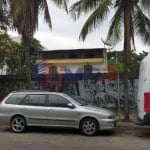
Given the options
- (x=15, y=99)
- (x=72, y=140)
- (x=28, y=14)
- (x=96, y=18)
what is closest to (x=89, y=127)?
(x=72, y=140)

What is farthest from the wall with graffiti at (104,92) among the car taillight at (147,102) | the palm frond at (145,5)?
the car taillight at (147,102)

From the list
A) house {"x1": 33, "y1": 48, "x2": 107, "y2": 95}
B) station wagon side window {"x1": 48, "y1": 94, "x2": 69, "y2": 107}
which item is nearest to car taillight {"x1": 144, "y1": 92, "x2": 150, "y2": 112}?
station wagon side window {"x1": 48, "y1": 94, "x2": 69, "y2": 107}

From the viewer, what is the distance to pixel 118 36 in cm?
2081

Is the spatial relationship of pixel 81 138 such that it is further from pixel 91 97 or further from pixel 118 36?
pixel 91 97

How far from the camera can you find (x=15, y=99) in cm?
1667

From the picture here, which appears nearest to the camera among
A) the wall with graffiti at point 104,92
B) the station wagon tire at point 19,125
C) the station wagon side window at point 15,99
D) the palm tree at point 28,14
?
the station wagon tire at point 19,125

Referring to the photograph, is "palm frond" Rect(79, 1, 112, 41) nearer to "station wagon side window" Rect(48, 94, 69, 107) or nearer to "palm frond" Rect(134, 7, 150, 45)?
"palm frond" Rect(134, 7, 150, 45)

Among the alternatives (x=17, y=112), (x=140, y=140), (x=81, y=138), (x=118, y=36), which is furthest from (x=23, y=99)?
(x=118, y=36)

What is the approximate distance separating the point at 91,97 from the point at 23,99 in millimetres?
8892

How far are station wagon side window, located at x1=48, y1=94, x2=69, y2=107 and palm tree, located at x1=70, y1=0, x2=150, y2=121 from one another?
442cm

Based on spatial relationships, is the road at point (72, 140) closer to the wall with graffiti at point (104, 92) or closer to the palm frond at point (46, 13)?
the palm frond at point (46, 13)

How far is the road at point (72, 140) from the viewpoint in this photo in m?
13.0

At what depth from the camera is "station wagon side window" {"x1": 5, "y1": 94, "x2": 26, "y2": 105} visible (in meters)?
16.6

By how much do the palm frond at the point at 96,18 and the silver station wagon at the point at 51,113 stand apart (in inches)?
172
